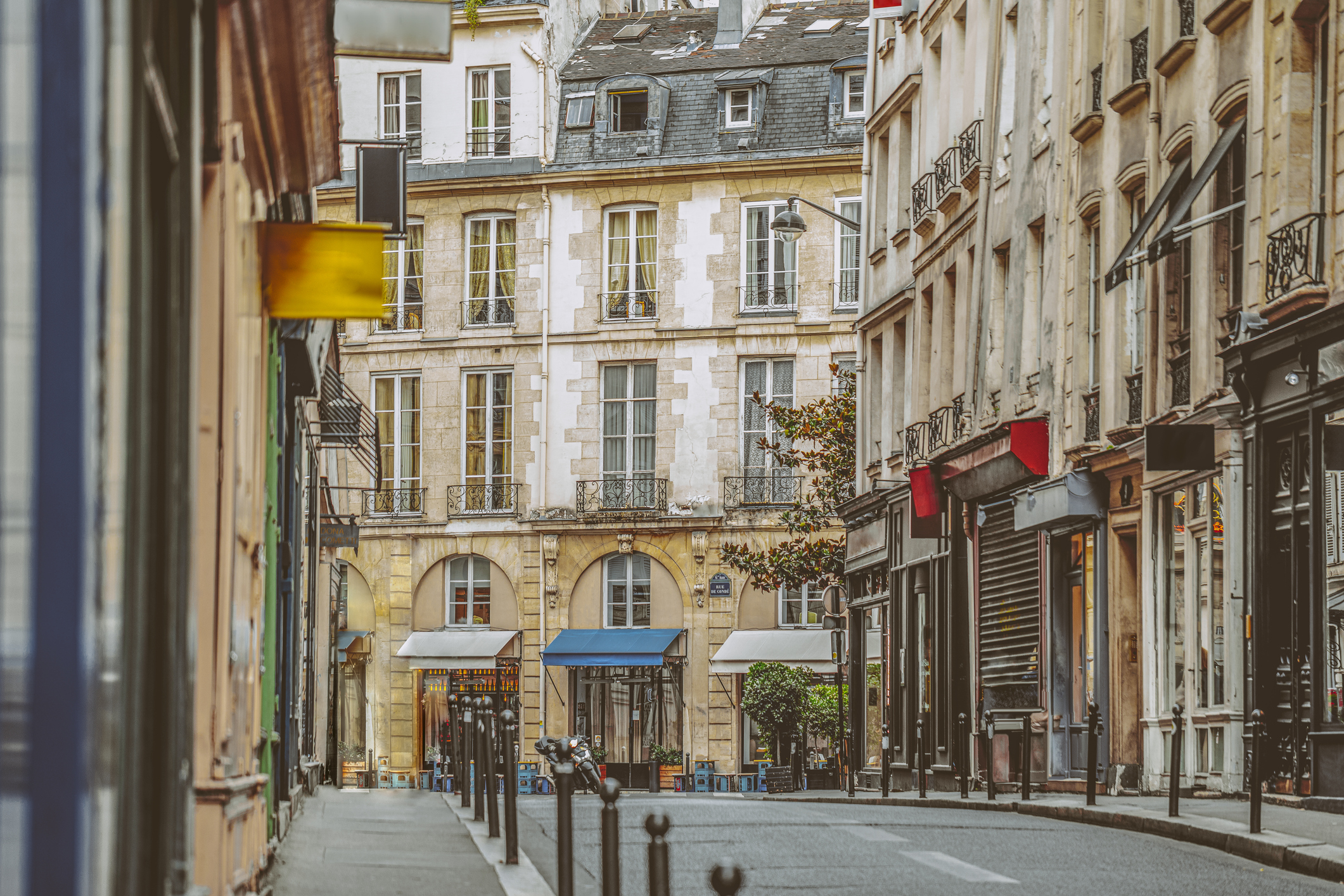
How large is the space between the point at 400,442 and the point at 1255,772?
32.2 meters

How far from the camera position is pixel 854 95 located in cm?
4156

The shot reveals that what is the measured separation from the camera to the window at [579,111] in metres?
42.8

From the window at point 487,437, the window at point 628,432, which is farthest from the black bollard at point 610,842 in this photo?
the window at point 487,437

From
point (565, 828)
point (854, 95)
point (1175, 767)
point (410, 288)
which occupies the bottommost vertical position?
point (1175, 767)

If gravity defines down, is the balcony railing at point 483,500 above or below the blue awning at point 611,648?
above

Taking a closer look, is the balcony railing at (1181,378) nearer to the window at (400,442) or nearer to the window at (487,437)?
the window at (487,437)

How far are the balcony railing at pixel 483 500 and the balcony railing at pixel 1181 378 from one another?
2343 cm

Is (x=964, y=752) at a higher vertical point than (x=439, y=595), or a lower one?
lower

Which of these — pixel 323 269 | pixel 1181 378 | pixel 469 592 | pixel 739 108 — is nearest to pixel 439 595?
pixel 469 592

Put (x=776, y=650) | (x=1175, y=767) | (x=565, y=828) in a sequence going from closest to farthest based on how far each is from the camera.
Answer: (x=565, y=828) < (x=1175, y=767) < (x=776, y=650)

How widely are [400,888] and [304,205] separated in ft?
15.7

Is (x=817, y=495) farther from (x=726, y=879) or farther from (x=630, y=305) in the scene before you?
(x=726, y=879)

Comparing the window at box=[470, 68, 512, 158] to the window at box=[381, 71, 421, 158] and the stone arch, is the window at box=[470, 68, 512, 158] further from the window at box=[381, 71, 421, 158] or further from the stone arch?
the stone arch

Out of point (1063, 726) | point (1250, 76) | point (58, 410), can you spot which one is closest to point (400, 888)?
point (58, 410)
